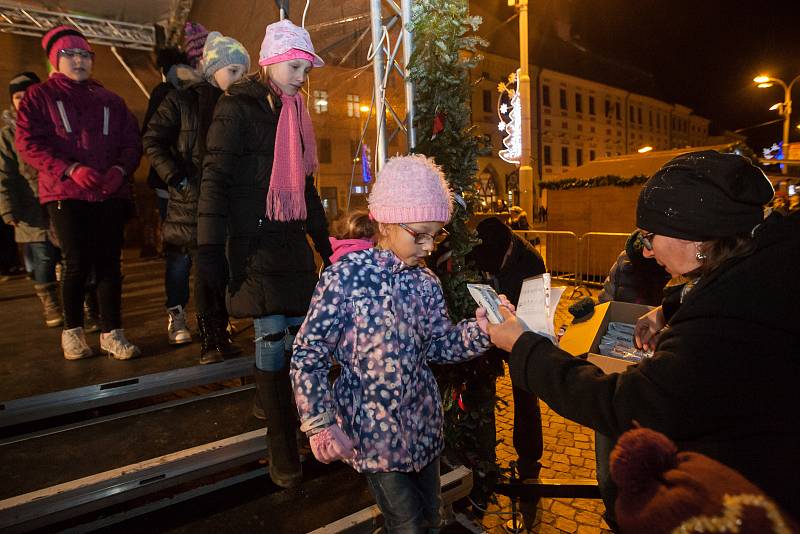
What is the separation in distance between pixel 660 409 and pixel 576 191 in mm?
11307

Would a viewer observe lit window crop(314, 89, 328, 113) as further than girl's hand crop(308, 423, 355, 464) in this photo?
Yes

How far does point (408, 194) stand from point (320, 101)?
12.7 feet

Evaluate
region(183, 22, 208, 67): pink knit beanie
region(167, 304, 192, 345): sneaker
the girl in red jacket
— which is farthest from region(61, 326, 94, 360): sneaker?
region(183, 22, 208, 67): pink knit beanie

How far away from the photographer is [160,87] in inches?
156

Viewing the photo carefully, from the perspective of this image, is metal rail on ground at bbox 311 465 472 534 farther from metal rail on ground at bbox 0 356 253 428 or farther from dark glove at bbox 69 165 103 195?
dark glove at bbox 69 165 103 195

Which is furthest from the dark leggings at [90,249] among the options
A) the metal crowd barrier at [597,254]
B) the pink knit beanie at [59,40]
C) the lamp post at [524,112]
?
the lamp post at [524,112]

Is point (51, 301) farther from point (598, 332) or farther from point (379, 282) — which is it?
point (598, 332)

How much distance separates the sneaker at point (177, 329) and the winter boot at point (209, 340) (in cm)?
57

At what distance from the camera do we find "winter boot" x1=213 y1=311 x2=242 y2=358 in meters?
3.77

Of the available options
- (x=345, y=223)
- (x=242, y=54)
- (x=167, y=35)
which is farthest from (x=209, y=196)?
(x=167, y=35)

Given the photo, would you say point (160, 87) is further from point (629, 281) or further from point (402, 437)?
point (629, 281)

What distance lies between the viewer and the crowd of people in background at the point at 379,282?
49.3 inches

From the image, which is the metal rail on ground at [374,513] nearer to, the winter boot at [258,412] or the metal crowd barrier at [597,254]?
the winter boot at [258,412]

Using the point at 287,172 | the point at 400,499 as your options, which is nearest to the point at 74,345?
the point at 287,172
